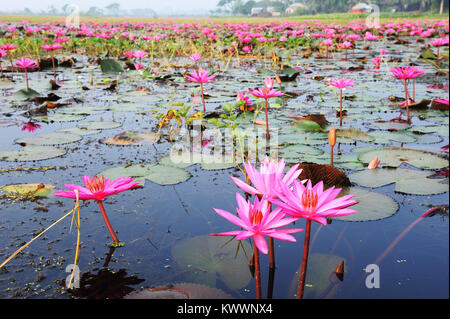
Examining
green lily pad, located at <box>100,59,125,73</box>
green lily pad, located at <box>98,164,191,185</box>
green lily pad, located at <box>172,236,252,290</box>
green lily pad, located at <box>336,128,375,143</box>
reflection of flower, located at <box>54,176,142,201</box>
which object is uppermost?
green lily pad, located at <box>100,59,125,73</box>

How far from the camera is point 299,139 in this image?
242 cm

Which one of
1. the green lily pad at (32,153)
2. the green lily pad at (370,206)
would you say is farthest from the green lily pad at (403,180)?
the green lily pad at (32,153)

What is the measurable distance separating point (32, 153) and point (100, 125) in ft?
2.17

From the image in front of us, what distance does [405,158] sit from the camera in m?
2.01

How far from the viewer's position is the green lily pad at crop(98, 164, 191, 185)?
5.95 ft

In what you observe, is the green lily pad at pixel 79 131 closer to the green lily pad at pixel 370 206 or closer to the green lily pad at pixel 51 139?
the green lily pad at pixel 51 139

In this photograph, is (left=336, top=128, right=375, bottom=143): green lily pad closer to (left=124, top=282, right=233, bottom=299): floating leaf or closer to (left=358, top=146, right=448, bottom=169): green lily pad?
(left=358, top=146, right=448, bottom=169): green lily pad

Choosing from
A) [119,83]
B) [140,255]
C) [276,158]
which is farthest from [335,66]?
[140,255]

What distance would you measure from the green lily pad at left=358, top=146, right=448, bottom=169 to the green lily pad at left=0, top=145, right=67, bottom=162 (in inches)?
64.1

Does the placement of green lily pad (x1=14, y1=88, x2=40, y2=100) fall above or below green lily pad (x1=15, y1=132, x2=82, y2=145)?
above

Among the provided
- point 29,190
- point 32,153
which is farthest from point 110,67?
point 29,190

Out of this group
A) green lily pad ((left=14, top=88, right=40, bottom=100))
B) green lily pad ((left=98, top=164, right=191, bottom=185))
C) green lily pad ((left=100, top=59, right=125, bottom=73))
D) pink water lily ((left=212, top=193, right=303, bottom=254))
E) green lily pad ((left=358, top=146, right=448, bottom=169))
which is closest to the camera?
pink water lily ((left=212, top=193, right=303, bottom=254))

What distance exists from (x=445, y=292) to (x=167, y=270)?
72 cm

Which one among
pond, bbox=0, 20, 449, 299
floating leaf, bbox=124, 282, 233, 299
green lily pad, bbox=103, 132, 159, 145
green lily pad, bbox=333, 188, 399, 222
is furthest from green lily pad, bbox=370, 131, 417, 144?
floating leaf, bbox=124, 282, 233, 299
